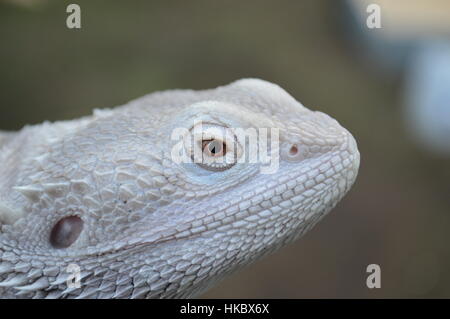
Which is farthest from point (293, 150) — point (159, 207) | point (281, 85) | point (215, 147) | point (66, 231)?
point (281, 85)

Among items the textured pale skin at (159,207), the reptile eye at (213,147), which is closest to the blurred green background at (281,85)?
the textured pale skin at (159,207)

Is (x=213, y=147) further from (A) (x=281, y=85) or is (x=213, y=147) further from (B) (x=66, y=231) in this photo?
(A) (x=281, y=85)

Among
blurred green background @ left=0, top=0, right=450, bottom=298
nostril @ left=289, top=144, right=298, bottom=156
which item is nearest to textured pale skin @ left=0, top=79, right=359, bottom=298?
nostril @ left=289, top=144, right=298, bottom=156

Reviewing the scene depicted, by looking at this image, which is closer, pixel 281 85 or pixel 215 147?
pixel 215 147

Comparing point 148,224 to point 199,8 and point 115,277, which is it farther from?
point 199,8

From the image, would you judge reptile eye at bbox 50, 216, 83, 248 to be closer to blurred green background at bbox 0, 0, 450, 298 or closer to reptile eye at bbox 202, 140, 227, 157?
reptile eye at bbox 202, 140, 227, 157

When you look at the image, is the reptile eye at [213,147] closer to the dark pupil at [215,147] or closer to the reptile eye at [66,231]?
the dark pupil at [215,147]
